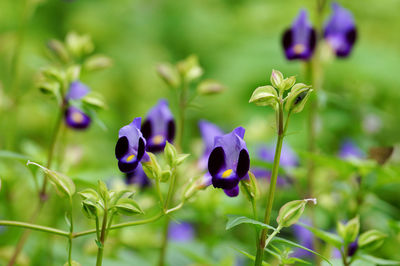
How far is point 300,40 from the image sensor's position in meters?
1.27

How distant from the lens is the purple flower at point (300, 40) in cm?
127

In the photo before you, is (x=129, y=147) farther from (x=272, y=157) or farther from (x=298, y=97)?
(x=272, y=157)

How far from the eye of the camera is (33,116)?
2.22 meters

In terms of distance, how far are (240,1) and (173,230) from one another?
8.61 ft

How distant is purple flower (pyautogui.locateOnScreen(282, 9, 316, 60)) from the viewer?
4.15 feet

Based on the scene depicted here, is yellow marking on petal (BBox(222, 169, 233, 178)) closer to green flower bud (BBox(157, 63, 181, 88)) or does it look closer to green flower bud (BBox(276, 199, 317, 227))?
green flower bud (BBox(276, 199, 317, 227))

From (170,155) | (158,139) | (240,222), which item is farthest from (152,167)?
(158,139)

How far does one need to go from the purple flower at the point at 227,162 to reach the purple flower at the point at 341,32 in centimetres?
82

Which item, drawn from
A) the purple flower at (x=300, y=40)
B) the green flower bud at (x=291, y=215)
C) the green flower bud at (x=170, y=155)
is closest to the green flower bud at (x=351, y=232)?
the green flower bud at (x=291, y=215)

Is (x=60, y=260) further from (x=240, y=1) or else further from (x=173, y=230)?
(x=240, y=1)

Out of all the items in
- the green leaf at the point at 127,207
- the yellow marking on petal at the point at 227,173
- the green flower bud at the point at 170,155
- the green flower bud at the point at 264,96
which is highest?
the green flower bud at the point at 264,96

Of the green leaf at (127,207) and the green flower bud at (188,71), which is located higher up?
the green flower bud at (188,71)

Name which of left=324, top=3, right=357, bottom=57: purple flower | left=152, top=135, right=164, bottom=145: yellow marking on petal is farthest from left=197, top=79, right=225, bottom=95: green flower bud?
left=324, top=3, right=357, bottom=57: purple flower

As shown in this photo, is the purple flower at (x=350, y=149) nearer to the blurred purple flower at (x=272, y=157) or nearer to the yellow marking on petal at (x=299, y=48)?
the blurred purple flower at (x=272, y=157)
